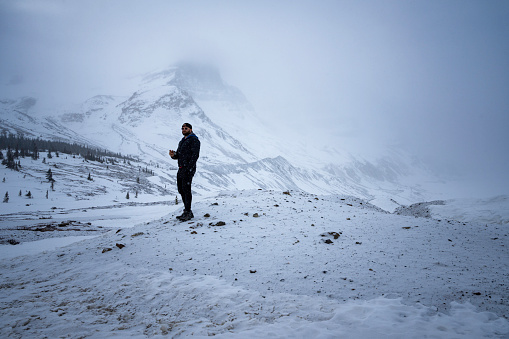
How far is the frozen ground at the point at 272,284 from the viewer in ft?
11.4

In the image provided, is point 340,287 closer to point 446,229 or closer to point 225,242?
point 225,242

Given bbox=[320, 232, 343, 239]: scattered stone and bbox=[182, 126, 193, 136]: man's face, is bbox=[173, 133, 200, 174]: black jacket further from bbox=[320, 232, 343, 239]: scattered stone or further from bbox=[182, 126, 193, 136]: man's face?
bbox=[320, 232, 343, 239]: scattered stone

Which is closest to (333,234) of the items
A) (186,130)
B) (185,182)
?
(185,182)

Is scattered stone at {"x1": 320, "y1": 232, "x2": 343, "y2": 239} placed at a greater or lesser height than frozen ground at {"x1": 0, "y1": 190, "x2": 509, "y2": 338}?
greater

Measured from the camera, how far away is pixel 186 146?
9.29m

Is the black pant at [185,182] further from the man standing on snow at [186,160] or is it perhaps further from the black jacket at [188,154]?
the black jacket at [188,154]

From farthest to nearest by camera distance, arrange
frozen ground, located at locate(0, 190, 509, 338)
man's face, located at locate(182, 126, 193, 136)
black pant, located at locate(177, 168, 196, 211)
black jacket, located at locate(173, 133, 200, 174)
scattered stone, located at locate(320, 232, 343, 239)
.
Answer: man's face, located at locate(182, 126, 193, 136)
black jacket, located at locate(173, 133, 200, 174)
black pant, located at locate(177, 168, 196, 211)
scattered stone, located at locate(320, 232, 343, 239)
frozen ground, located at locate(0, 190, 509, 338)

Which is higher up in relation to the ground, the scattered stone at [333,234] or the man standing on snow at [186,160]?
the man standing on snow at [186,160]

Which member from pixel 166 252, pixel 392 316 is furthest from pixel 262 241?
pixel 392 316

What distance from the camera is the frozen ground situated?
3473 millimetres

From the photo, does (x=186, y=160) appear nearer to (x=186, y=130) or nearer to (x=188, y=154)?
(x=188, y=154)

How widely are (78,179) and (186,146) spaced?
48215 mm

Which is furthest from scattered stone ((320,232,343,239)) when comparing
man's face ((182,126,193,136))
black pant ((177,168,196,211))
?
man's face ((182,126,193,136))

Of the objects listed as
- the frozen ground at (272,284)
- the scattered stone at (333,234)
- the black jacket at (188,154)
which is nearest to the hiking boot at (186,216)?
the frozen ground at (272,284)
